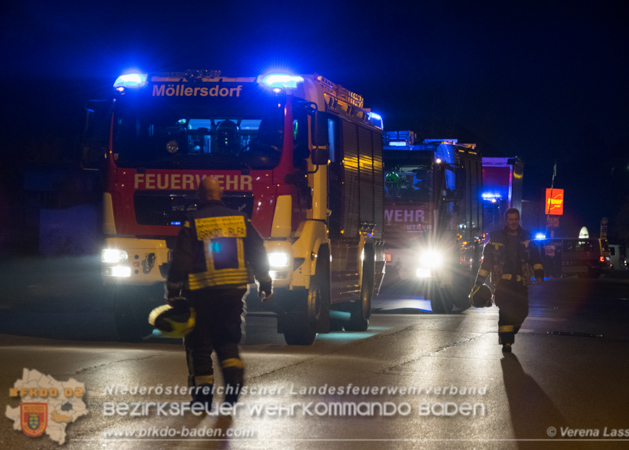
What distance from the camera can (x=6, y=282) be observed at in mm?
26250

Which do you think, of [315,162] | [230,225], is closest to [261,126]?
[315,162]

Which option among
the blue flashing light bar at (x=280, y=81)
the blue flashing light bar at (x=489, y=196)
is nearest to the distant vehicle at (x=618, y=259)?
the blue flashing light bar at (x=489, y=196)

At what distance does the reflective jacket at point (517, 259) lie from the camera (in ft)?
39.2

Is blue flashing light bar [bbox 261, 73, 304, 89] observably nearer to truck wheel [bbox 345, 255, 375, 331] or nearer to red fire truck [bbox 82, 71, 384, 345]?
red fire truck [bbox 82, 71, 384, 345]

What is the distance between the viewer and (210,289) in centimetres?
752

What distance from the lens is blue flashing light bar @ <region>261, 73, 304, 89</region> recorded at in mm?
12086

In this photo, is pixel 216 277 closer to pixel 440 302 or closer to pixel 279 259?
pixel 279 259

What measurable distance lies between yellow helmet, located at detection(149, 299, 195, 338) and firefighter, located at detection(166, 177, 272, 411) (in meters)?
0.07

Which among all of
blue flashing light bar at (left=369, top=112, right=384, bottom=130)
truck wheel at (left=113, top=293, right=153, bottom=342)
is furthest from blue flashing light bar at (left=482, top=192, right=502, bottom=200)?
truck wheel at (left=113, top=293, right=153, bottom=342)

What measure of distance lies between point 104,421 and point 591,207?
100.0 m

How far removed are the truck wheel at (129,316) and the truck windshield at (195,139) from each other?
183 centimetres

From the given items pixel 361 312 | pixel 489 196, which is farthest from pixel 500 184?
pixel 361 312

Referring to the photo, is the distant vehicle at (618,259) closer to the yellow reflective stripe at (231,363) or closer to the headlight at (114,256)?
the headlight at (114,256)

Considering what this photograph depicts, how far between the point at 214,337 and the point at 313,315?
499cm
